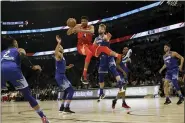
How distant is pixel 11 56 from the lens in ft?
18.2

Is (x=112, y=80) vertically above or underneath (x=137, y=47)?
underneath

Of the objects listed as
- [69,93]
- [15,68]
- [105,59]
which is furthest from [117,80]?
[15,68]

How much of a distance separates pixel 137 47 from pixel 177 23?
5.79 meters

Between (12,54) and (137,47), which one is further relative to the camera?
(137,47)

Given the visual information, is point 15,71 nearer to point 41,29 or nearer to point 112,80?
point 112,80

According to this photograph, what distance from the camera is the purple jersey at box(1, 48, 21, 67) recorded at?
552cm

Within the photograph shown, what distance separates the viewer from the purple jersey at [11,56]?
552 cm

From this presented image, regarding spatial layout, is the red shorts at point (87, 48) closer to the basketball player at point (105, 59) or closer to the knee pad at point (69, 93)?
the basketball player at point (105, 59)

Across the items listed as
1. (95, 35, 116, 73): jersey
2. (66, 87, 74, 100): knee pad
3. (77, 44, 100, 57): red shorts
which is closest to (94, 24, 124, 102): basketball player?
(95, 35, 116, 73): jersey

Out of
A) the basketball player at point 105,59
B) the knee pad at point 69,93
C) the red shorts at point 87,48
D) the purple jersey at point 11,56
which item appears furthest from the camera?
the basketball player at point 105,59

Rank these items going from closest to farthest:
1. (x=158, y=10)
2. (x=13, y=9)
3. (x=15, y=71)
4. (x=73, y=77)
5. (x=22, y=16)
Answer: (x=15, y=71), (x=158, y=10), (x=73, y=77), (x=13, y=9), (x=22, y=16)

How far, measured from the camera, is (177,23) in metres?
24.2

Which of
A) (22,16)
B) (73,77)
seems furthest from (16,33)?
(73,77)

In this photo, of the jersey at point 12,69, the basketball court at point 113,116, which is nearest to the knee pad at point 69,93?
the basketball court at point 113,116
